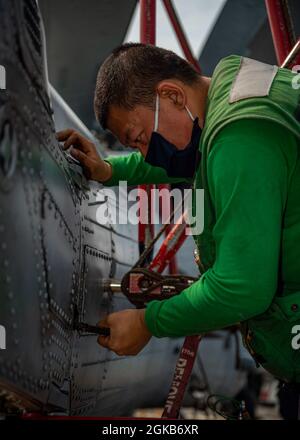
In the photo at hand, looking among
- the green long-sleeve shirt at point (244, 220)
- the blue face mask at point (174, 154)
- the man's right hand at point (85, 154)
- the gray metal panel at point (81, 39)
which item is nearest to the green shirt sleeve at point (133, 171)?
the man's right hand at point (85, 154)

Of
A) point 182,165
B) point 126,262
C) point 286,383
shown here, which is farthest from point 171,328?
point 126,262

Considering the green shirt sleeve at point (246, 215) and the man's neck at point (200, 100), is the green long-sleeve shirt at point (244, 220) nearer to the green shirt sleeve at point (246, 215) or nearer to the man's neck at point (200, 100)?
the green shirt sleeve at point (246, 215)

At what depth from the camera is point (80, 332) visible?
2197 millimetres

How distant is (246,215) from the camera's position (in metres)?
1.44

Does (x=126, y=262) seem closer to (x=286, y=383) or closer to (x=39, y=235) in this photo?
(x=286, y=383)

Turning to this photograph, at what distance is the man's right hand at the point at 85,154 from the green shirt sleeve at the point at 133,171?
0.25ft

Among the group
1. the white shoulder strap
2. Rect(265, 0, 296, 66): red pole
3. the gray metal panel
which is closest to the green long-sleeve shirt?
the white shoulder strap

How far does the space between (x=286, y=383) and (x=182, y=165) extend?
94cm

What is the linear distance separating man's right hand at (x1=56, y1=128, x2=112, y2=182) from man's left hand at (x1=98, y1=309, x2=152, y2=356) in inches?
30.5

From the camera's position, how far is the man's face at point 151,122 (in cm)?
181

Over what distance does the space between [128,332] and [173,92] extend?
31.5 inches

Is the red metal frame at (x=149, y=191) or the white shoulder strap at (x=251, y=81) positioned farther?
the red metal frame at (x=149, y=191)

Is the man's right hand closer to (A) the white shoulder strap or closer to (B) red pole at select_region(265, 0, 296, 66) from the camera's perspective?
(A) the white shoulder strap

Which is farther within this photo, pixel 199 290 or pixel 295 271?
pixel 295 271
